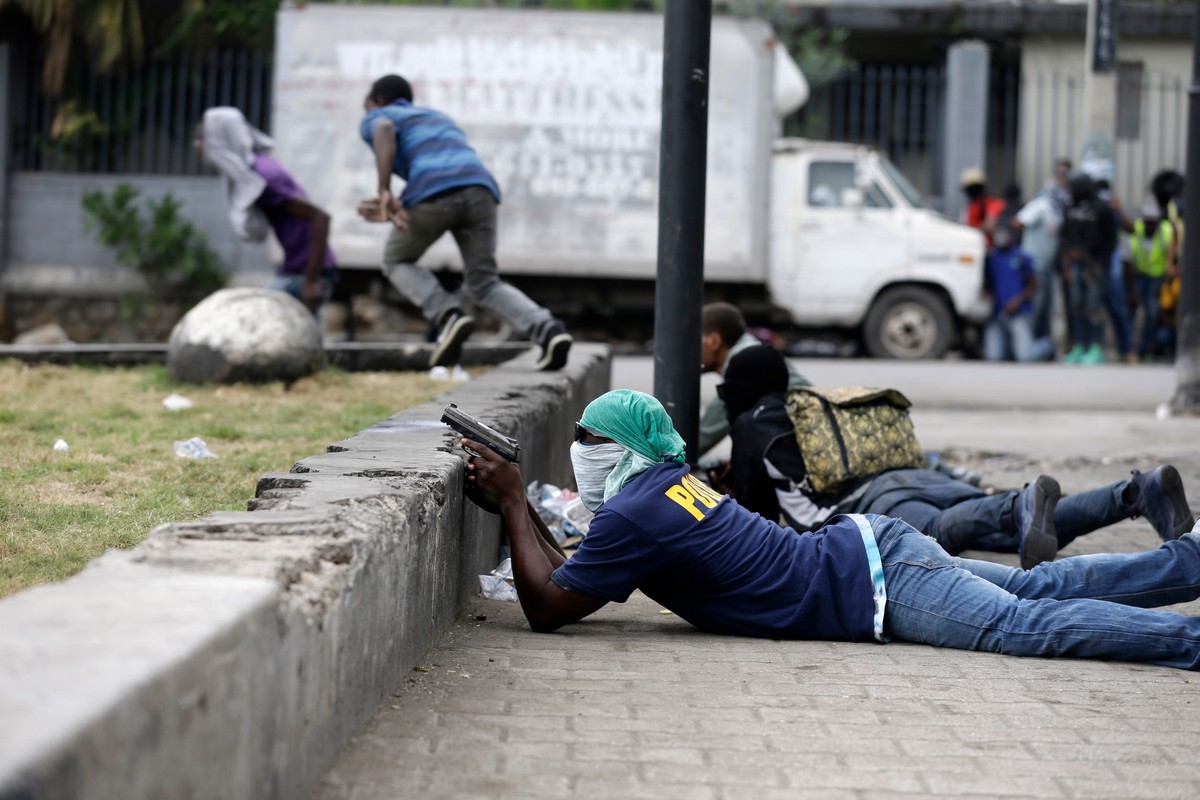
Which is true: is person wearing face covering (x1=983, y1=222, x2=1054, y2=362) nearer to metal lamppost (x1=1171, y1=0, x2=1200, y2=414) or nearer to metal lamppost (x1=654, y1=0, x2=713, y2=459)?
metal lamppost (x1=1171, y1=0, x2=1200, y2=414)

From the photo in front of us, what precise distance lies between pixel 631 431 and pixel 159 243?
13098 millimetres

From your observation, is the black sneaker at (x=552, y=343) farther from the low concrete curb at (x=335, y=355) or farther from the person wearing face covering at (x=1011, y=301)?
Result: the person wearing face covering at (x=1011, y=301)

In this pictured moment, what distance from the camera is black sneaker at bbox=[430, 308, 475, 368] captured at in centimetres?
750

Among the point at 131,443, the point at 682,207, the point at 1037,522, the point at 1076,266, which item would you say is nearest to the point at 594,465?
the point at 1037,522

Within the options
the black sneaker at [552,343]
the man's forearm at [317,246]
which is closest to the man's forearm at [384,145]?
the black sneaker at [552,343]

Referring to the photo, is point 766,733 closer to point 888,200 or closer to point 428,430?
point 428,430

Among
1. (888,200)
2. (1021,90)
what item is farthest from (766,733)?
(1021,90)

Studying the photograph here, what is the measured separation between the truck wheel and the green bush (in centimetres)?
722

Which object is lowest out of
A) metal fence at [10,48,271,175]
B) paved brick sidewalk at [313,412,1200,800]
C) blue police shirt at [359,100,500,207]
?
paved brick sidewalk at [313,412,1200,800]

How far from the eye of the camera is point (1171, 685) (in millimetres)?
3783

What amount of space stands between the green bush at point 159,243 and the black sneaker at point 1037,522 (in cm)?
1273

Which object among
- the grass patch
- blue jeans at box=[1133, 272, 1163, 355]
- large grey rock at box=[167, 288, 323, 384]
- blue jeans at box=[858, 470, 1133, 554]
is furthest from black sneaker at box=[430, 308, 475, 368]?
blue jeans at box=[1133, 272, 1163, 355]

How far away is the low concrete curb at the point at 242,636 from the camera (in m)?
1.86

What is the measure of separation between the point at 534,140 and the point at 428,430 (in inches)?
416
